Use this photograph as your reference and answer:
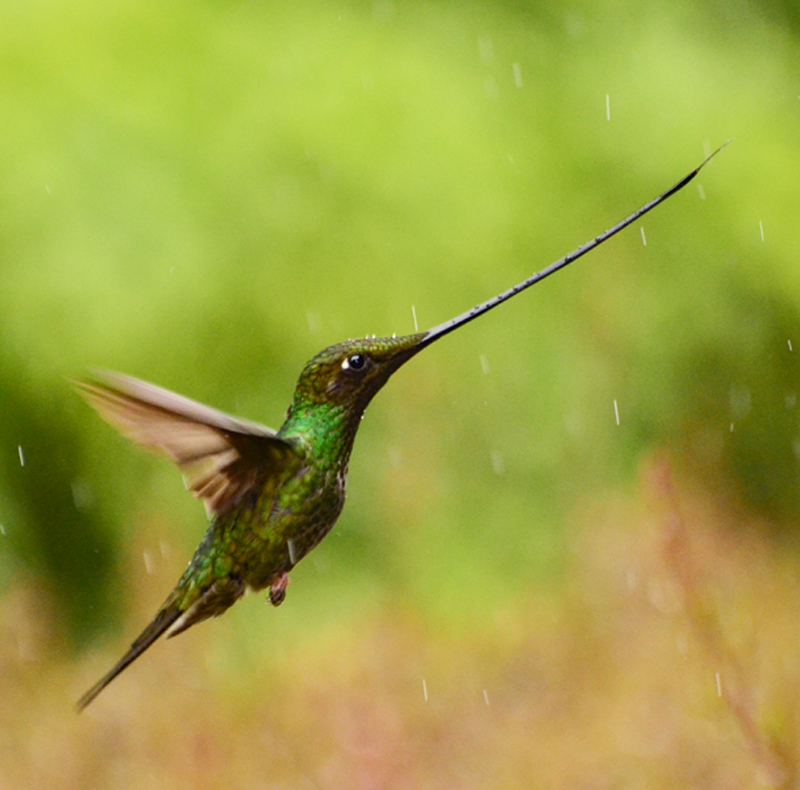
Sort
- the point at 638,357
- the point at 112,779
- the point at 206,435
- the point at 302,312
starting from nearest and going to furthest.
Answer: the point at 206,435, the point at 112,779, the point at 302,312, the point at 638,357

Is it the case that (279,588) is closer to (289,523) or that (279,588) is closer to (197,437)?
(289,523)

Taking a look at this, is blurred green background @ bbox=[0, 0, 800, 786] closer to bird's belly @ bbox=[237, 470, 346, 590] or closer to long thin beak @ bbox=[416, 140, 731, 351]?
bird's belly @ bbox=[237, 470, 346, 590]

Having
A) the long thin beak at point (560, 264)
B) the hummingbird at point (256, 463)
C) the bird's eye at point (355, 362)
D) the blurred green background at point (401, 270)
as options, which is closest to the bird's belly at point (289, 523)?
the hummingbird at point (256, 463)

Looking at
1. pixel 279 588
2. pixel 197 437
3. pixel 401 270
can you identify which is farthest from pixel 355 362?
pixel 401 270

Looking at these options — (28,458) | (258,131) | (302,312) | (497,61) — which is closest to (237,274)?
(302,312)

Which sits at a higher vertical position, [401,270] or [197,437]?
[197,437]

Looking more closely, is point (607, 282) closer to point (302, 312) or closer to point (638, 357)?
point (638, 357)
